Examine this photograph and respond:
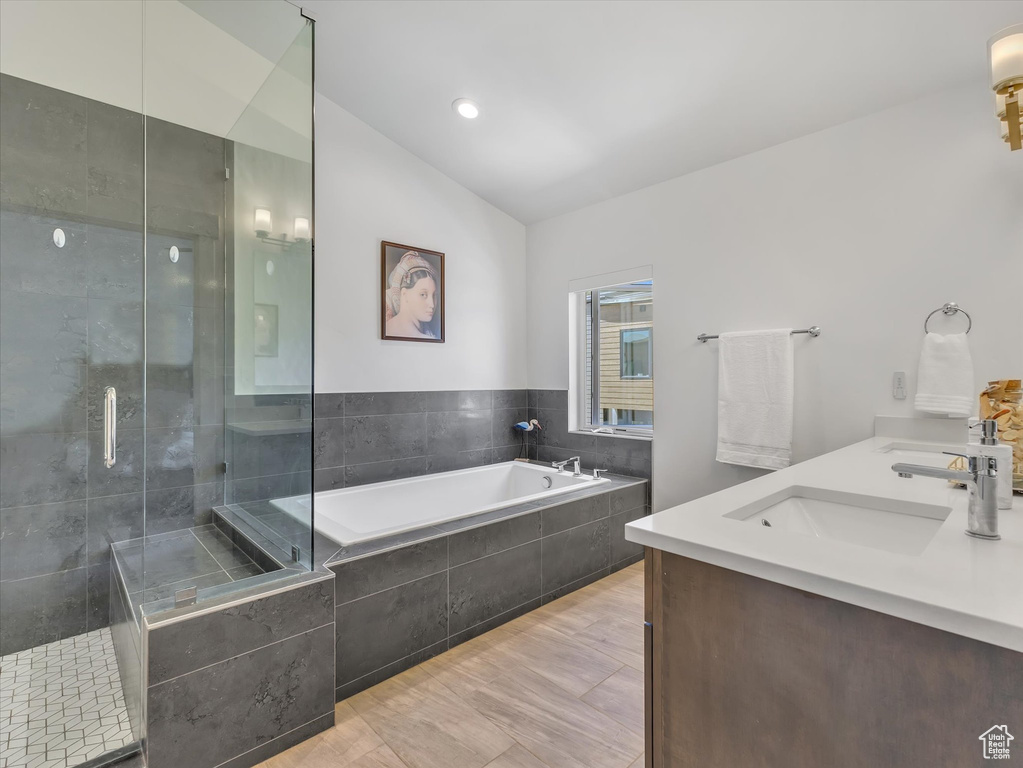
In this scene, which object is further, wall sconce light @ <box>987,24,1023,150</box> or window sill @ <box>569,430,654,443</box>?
window sill @ <box>569,430,654,443</box>

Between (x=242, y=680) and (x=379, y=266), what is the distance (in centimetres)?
238

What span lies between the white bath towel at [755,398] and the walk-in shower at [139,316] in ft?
7.13

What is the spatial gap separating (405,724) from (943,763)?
1.51 m

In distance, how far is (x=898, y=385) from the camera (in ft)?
7.28

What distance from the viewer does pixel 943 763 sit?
637mm

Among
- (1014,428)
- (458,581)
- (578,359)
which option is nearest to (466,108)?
(578,359)

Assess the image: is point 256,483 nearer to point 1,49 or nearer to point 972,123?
point 1,49

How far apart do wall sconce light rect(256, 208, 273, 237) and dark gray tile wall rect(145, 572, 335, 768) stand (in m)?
1.47

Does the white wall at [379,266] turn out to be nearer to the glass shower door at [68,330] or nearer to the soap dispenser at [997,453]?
the glass shower door at [68,330]

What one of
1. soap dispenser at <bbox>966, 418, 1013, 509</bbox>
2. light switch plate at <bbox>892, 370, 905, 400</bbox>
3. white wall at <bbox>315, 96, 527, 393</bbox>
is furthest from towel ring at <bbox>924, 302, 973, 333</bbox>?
white wall at <bbox>315, 96, 527, 393</bbox>

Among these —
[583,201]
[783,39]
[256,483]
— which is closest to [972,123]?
[783,39]

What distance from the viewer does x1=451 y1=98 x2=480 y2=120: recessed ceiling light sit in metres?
2.73

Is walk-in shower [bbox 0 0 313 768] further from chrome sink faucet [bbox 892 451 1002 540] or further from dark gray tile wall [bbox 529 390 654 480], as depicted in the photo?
dark gray tile wall [bbox 529 390 654 480]

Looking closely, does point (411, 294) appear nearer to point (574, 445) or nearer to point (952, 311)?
point (574, 445)
